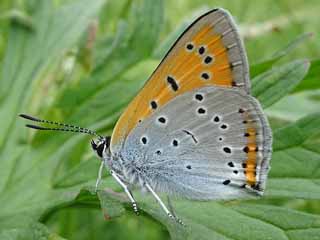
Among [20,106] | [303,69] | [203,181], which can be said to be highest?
[20,106]

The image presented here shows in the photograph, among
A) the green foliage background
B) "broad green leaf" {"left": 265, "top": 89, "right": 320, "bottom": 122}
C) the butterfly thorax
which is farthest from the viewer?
"broad green leaf" {"left": 265, "top": 89, "right": 320, "bottom": 122}

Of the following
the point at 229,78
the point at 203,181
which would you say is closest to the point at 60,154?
the point at 203,181

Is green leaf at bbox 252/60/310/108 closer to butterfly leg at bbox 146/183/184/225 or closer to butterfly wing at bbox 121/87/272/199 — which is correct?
butterfly wing at bbox 121/87/272/199

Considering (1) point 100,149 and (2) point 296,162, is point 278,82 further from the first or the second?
(1) point 100,149

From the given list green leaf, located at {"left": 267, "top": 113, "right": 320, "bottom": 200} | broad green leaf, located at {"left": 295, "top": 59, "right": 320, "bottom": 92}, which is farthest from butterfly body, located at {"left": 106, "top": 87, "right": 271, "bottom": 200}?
broad green leaf, located at {"left": 295, "top": 59, "right": 320, "bottom": 92}

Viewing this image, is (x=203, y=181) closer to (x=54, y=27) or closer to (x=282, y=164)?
(x=282, y=164)

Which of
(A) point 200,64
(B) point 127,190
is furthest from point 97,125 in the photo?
(A) point 200,64
